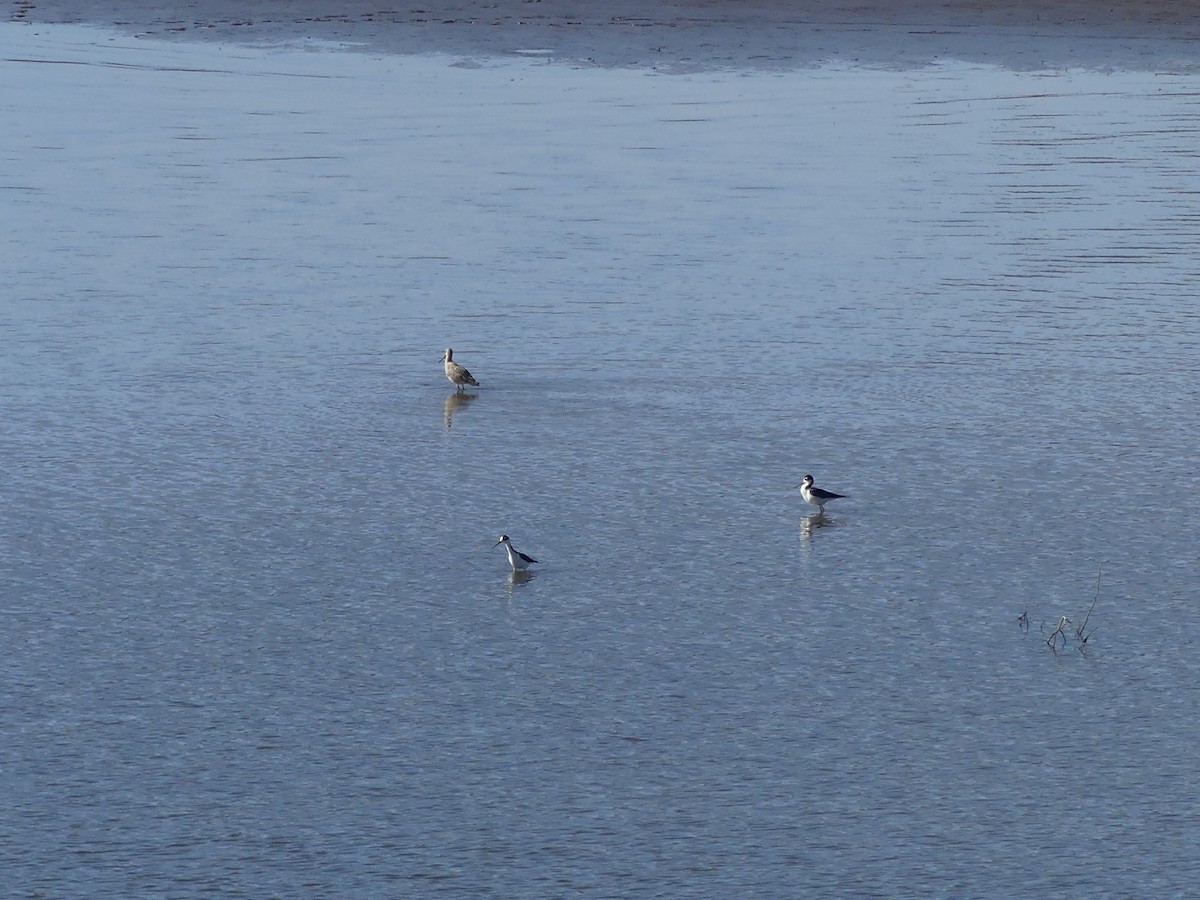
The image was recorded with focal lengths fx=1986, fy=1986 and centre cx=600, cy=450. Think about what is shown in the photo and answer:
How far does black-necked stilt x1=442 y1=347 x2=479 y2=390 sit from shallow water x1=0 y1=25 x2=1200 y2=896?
26cm

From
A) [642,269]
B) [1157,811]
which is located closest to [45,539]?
[1157,811]

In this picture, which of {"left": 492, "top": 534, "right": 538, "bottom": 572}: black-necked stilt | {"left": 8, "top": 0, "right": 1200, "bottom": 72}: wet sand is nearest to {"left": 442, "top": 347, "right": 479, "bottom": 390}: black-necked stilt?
{"left": 492, "top": 534, "right": 538, "bottom": 572}: black-necked stilt

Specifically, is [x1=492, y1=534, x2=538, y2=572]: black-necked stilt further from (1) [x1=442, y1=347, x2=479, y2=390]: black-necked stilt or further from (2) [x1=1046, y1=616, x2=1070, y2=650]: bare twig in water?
(1) [x1=442, y1=347, x2=479, y2=390]: black-necked stilt

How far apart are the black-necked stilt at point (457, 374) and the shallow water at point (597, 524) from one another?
0.84 feet

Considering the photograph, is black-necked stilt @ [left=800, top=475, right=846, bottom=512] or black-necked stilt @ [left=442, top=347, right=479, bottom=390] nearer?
black-necked stilt @ [left=800, top=475, right=846, bottom=512]

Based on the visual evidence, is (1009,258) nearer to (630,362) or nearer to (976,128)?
(630,362)

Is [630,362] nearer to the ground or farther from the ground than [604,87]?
nearer to the ground

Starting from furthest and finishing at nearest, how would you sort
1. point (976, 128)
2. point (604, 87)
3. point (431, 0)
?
point (431, 0), point (604, 87), point (976, 128)

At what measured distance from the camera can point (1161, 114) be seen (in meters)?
36.0

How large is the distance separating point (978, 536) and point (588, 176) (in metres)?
15.9

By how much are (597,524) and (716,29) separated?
28.4 meters

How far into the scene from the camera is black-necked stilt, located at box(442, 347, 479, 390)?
19.4 meters

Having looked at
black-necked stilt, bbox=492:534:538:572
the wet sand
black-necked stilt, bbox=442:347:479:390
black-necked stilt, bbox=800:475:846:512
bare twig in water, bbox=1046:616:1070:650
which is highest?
the wet sand

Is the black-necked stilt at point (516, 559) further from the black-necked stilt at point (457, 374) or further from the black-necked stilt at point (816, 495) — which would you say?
the black-necked stilt at point (457, 374)
